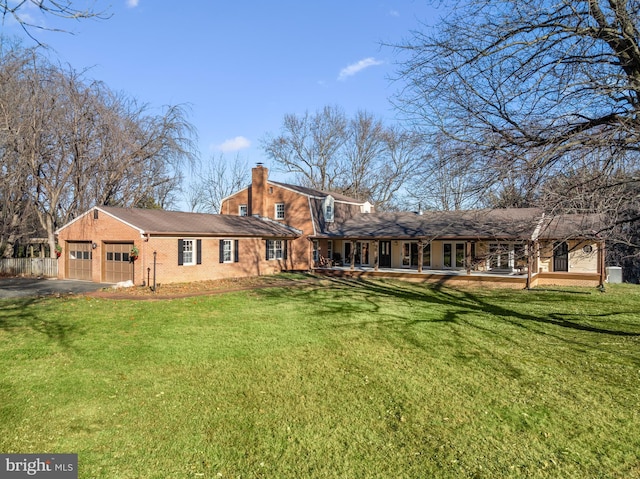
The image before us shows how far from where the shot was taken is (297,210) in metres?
27.8

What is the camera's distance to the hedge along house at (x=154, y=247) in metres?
18.7

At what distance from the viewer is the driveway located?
16033mm

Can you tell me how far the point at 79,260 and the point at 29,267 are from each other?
14.7 ft

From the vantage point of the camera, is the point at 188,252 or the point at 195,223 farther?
the point at 195,223

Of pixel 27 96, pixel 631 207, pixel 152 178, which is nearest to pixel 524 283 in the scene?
pixel 631 207

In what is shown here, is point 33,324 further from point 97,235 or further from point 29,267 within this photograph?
point 29,267

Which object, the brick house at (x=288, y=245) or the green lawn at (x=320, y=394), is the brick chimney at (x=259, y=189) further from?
the green lawn at (x=320, y=394)

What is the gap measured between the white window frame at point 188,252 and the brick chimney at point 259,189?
8.88 meters

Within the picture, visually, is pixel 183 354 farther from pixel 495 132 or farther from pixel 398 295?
pixel 398 295

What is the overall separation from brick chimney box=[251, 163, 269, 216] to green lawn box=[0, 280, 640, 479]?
1748cm

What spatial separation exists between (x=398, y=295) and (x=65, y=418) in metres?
13.5

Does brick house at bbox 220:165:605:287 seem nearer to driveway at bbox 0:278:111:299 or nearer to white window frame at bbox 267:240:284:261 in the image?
white window frame at bbox 267:240:284:261

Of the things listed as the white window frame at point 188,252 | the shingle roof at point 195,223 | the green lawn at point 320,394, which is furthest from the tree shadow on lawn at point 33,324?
the white window frame at point 188,252

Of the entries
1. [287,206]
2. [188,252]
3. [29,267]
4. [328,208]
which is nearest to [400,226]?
[328,208]
